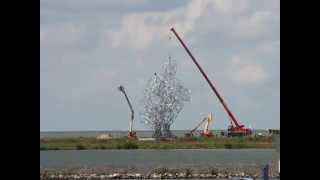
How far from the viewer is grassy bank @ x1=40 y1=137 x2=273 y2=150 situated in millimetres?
54375

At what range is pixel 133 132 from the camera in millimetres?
58281

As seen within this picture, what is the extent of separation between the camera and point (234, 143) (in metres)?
54.4

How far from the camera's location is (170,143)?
55.6 metres

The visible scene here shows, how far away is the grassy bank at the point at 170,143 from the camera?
5438 cm
